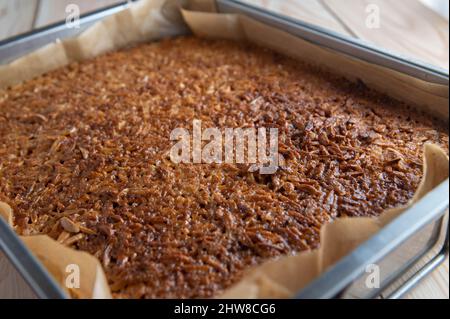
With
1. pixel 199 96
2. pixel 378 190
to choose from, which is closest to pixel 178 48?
pixel 199 96

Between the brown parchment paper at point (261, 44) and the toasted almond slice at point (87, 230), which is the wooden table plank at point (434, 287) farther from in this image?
the toasted almond slice at point (87, 230)

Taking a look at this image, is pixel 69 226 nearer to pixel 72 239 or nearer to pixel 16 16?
pixel 72 239

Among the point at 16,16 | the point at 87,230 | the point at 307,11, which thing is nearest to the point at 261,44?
the point at 307,11

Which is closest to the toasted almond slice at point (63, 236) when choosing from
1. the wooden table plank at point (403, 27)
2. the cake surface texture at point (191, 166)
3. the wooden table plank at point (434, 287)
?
the cake surface texture at point (191, 166)

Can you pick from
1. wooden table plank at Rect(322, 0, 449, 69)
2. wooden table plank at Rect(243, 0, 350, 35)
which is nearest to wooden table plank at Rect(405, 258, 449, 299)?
wooden table plank at Rect(322, 0, 449, 69)

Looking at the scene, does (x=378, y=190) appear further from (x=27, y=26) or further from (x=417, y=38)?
(x=27, y=26)

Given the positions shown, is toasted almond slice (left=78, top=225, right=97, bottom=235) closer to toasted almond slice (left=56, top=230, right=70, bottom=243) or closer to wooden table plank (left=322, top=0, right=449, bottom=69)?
toasted almond slice (left=56, top=230, right=70, bottom=243)
